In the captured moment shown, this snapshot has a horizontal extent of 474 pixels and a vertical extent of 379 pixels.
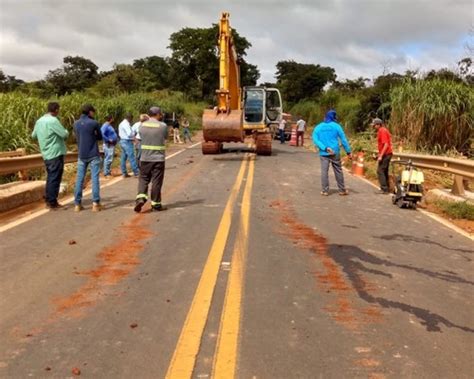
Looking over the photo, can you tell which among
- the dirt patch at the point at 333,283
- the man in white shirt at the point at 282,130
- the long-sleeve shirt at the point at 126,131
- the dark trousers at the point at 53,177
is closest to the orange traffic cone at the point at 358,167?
the long-sleeve shirt at the point at 126,131

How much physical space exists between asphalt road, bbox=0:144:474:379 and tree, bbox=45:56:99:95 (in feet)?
220

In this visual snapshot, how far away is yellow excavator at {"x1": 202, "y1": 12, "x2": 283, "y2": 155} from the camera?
63.7ft

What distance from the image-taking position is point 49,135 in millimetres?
9570

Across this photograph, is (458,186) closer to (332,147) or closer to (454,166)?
Answer: (454,166)

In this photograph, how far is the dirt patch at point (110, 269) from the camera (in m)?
4.83

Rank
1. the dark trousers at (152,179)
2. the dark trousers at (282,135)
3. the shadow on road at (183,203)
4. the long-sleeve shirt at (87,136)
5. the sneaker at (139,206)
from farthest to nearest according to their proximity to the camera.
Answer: the dark trousers at (282,135)
the shadow on road at (183,203)
the long-sleeve shirt at (87,136)
the dark trousers at (152,179)
the sneaker at (139,206)

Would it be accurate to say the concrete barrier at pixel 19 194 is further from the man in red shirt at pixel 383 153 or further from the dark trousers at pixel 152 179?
the man in red shirt at pixel 383 153

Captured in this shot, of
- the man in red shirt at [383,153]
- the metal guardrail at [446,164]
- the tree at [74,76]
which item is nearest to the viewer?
the metal guardrail at [446,164]

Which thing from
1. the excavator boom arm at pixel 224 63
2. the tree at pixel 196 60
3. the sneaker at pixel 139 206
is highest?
the tree at pixel 196 60

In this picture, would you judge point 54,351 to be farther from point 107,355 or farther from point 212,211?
point 212,211

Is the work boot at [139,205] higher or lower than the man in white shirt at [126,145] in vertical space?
lower

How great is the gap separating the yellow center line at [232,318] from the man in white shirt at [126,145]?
847 centimetres

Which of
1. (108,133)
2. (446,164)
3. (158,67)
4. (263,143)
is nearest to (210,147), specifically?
(263,143)

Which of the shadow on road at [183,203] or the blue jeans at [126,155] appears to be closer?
the shadow on road at [183,203]
